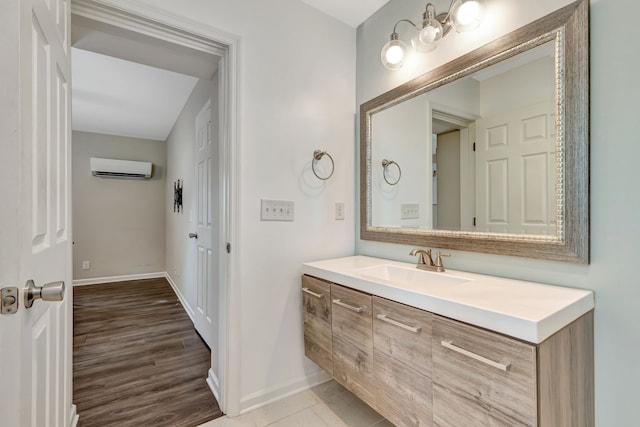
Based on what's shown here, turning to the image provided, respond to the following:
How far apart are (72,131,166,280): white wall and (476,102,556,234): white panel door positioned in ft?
16.5

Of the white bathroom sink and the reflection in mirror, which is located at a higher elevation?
the reflection in mirror

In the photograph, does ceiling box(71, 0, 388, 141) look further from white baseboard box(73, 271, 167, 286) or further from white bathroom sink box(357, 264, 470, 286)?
white baseboard box(73, 271, 167, 286)

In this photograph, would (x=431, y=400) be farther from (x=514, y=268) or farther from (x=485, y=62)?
(x=485, y=62)

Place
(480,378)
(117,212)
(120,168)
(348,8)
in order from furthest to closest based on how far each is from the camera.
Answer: (117,212)
(120,168)
(348,8)
(480,378)

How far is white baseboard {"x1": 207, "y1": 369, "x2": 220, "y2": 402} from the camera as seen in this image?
174 centimetres

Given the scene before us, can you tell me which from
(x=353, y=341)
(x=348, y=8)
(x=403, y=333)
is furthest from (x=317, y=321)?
(x=348, y=8)

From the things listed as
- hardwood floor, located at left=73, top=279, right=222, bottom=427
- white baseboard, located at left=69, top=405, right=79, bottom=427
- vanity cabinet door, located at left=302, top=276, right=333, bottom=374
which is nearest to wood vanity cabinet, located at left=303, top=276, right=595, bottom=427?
vanity cabinet door, located at left=302, top=276, right=333, bottom=374

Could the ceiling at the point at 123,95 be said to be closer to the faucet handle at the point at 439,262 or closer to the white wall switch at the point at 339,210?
the white wall switch at the point at 339,210

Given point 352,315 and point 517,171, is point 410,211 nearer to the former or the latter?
point 517,171

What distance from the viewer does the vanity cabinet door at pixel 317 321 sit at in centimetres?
155

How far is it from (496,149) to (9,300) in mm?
1687

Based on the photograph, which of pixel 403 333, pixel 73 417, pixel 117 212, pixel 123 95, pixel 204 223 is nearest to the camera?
pixel 403 333

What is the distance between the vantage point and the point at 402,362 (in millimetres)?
1145

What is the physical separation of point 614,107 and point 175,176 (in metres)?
4.35
